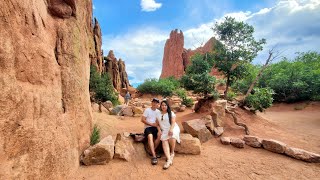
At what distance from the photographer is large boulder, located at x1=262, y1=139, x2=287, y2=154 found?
6.54 m

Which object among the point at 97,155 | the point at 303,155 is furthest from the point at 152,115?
the point at 303,155

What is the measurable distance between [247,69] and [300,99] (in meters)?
12.1

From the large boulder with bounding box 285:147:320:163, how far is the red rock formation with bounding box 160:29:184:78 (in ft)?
191

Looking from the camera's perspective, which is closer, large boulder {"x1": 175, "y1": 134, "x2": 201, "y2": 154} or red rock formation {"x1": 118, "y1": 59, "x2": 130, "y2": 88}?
large boulder {"x1": 175, "y1": 134, "x2": 201, "y2": 154}

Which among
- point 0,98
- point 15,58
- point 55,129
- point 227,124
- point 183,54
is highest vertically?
point 183,54

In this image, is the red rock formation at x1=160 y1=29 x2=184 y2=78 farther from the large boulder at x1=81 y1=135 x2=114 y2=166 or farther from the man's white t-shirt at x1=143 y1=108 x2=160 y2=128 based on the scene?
the large boulder at x1=81 y1=135 x2=114 y2=166

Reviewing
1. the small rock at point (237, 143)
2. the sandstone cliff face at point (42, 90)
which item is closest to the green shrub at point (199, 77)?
the small rock at point (237, 143)

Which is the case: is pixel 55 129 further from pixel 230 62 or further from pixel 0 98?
pixel 230 62

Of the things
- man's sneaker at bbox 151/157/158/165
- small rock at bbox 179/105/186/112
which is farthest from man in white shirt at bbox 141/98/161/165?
small rock at bbox 179/105/186/112

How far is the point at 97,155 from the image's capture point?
18.4 ft

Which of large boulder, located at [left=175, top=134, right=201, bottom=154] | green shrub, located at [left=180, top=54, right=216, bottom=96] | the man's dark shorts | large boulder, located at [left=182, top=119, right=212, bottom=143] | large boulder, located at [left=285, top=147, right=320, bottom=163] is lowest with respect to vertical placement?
large boulder, located at [left=285, top=147, right=320, bottom=163]

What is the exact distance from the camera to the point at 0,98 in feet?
10.8

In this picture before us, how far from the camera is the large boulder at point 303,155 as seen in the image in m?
5.96

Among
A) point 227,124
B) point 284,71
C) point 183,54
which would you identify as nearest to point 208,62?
point 227,124
